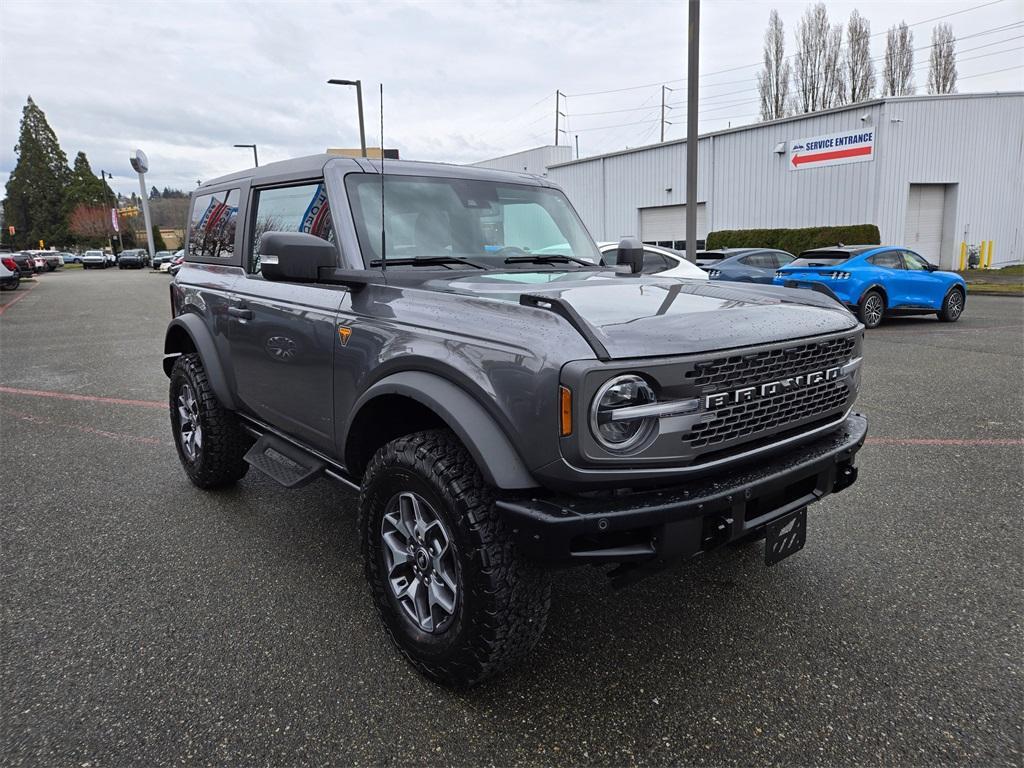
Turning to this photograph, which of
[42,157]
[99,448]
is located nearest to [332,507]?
[99,448]

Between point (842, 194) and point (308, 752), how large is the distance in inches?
1018

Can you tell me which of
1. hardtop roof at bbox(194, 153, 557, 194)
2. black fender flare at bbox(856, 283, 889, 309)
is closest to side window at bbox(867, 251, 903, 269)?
black fender flare at bbox(856, 283, 889, 309)

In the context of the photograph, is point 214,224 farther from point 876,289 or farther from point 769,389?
point 876,289

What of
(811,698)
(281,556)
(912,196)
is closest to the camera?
(811,698)

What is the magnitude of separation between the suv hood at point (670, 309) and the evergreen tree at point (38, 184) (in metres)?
99.0

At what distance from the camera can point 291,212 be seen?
3621mm

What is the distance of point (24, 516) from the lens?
13.8 ft

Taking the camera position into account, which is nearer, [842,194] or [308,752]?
[308,752]

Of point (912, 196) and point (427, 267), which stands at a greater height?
point (912, 196)

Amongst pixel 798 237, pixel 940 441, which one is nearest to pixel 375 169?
pixel 940 441

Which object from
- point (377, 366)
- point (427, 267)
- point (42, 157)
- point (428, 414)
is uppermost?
point (42, 157)

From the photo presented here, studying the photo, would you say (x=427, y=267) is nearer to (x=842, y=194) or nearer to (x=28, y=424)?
(x=28, y=424)

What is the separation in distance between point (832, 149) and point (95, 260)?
61.0m

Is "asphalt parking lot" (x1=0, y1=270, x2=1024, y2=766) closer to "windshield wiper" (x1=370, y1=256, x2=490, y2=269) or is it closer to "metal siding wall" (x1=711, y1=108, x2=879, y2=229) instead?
"windshield wiper" (x1=370, y1=256, x2=490, y2=269)
